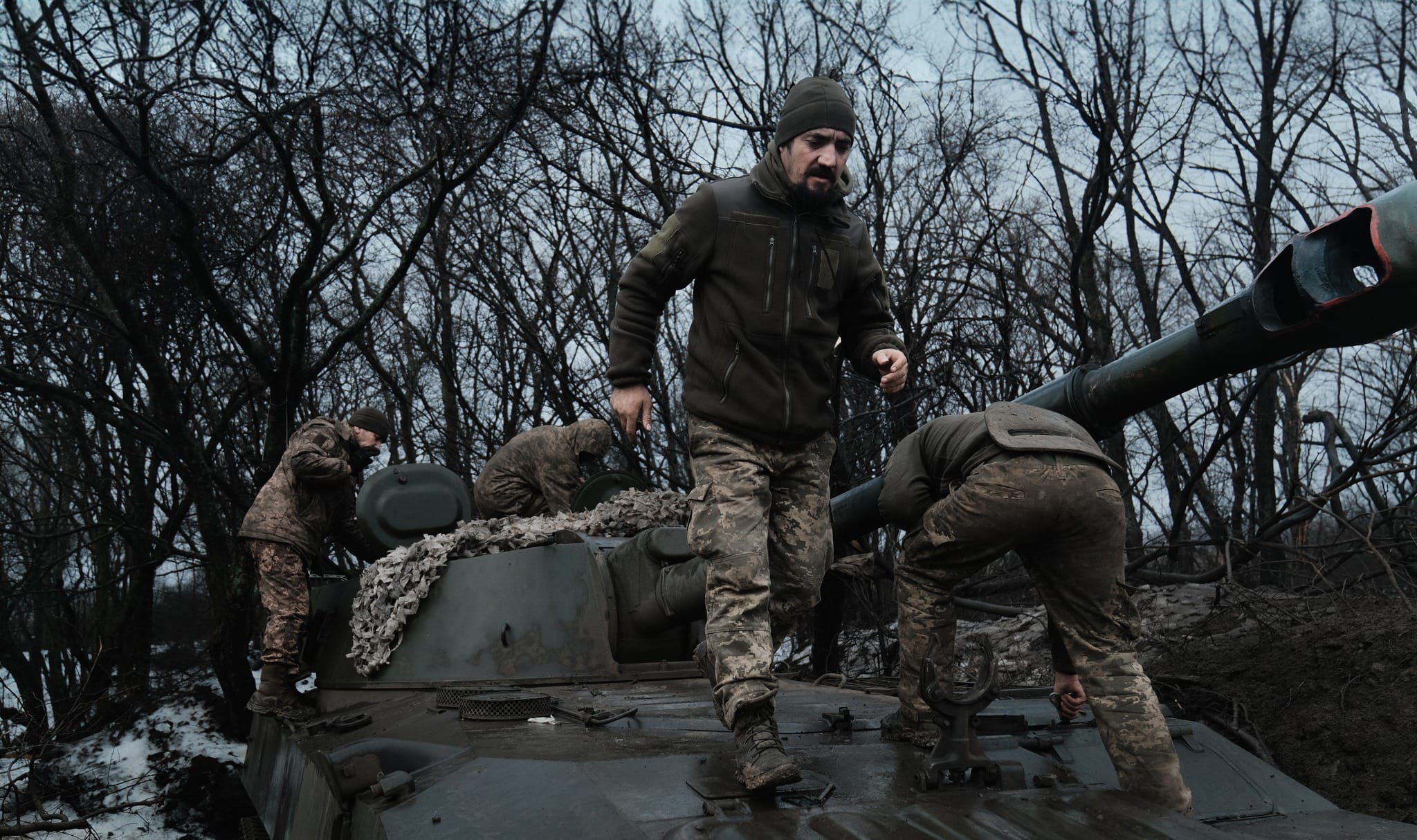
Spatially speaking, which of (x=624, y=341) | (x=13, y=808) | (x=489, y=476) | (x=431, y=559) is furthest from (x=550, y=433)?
(x=624, y=341)

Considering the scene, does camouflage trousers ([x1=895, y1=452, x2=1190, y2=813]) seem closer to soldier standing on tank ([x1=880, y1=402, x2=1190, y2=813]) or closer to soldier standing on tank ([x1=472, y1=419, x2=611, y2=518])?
soldier standing on tank ([x1=880, y1=402, x2=1190, y2=813])

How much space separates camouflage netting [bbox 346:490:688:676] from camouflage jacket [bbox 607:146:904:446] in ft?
7.20

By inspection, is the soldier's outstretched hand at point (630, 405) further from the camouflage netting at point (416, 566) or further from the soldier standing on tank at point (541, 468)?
the soldier standing on tank at point (541, 468)

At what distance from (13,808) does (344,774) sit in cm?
558

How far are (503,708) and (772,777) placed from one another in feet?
4.60

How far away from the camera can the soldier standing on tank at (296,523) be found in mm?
6582

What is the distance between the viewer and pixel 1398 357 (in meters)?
13.4

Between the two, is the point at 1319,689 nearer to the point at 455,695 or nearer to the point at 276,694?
the point at 455,695

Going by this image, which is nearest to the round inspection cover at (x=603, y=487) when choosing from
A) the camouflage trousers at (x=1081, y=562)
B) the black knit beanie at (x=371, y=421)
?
the black knit beanie at (x=371, y=421)

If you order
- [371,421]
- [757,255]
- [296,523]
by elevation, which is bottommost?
[296,523]

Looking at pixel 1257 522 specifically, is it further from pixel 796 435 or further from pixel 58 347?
pixel 58 347

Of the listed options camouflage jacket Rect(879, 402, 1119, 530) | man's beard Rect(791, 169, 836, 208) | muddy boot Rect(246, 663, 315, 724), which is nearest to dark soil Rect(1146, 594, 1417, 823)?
camouflage jacket Rect(879, 402, 1119, 530)

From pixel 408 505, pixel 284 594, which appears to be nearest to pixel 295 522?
pixel 284 594

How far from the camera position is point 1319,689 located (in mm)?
6000
